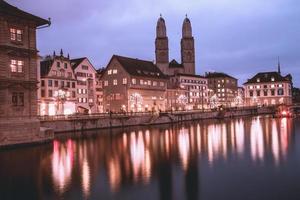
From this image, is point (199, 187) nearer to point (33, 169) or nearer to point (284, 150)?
point (33, 169)

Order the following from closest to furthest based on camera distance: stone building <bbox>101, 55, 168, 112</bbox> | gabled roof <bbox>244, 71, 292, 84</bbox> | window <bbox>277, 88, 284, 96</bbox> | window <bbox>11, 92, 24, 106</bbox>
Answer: window <bbox>11, 92, 24, 106</bbox>, stone building <bbox>101, 55, 168, 112</bbox>, window <bbox>277, 88, 284, 96</bbox>, gabled roof <bbox>244, 71, 292, 84</bbox>

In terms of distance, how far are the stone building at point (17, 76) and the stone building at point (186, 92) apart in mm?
76998

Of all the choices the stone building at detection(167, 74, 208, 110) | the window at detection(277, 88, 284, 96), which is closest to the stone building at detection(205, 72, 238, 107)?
the window at detection(277, 88, 284, 96)

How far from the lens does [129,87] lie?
9838 cm

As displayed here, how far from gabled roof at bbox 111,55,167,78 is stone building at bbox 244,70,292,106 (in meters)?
72.7

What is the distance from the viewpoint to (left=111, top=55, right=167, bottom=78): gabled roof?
10153 cm

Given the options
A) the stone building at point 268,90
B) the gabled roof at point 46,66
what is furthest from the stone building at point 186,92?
the gabled roof at point 46,66

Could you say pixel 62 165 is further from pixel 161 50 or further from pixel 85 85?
pixel 161 50

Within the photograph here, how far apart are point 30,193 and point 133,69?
266 ft

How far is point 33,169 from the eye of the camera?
30.9m

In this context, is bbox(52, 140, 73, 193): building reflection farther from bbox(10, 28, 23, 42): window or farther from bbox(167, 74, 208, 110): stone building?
bbox(167, 74, 208, 110): stone building

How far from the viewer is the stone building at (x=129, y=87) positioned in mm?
98938

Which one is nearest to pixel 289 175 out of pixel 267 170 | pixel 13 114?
pixel 267 170

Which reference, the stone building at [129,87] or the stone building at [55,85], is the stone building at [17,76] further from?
the stone building at [129,87]
